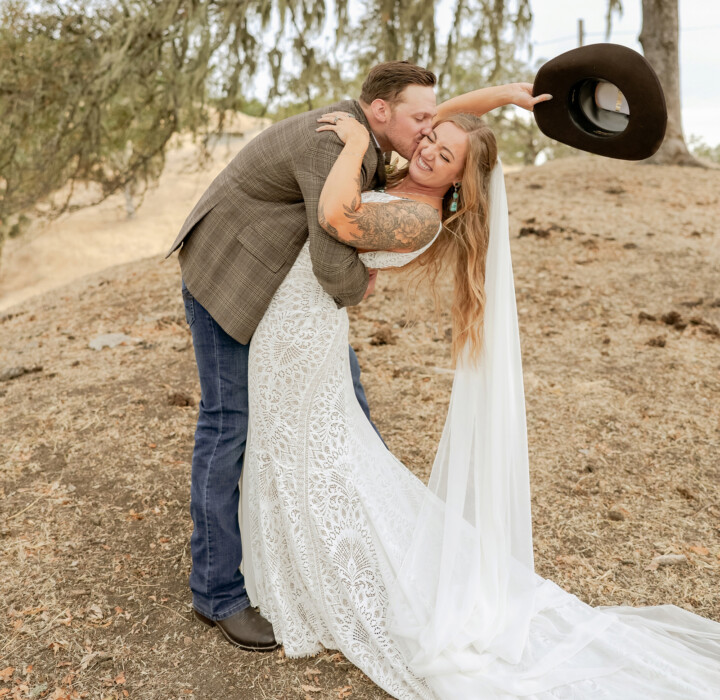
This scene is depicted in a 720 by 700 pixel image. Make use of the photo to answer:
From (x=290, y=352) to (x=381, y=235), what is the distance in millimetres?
502

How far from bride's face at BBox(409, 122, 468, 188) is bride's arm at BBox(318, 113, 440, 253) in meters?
0.13

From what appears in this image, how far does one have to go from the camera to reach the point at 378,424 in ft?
13.7

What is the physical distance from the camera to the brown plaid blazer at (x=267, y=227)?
203 centimetres

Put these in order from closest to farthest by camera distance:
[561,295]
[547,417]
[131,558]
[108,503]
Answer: [131,558] < [108,503] < [547,417] < [561,295]

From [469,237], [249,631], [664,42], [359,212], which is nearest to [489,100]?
[469,237]

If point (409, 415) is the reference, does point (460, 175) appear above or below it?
above

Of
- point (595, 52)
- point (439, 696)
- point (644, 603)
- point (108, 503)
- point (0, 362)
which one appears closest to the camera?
point (595, 52)

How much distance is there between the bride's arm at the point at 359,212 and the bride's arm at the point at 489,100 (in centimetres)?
39

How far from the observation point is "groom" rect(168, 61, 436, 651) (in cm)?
208

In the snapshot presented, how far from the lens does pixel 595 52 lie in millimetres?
1975

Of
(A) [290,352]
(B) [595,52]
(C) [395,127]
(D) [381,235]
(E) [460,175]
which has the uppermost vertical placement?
(B) [595,52]

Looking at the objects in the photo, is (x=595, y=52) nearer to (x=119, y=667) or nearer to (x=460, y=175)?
(x=460, y=175)

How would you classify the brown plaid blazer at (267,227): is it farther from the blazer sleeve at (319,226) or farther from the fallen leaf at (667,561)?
the fallen leaf at (667,561)

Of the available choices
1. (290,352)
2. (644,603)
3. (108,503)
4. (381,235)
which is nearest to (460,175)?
(381,235)
